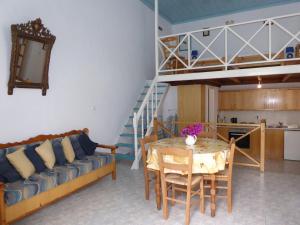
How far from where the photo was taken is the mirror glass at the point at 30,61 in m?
3.34

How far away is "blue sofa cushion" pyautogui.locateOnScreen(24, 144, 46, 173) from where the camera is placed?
310 centimetres

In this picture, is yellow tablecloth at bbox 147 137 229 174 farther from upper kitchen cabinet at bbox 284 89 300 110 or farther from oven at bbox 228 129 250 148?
upper kitchen cabinet at bbox 284 89 300 110

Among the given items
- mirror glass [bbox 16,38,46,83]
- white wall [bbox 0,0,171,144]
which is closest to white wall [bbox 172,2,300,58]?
white wall [bbox 0,0,171,144]

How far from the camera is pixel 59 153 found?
3.55 m

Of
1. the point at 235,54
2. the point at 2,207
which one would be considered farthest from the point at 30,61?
the point at 235,54

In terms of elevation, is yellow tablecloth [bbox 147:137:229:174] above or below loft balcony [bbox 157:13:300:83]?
below

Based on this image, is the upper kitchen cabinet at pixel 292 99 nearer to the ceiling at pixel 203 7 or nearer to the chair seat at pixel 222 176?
the ceiling at pixel 203 7

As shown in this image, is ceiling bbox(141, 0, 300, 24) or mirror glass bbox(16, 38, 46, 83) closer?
mirror glass bbox(16, 38, 46, 83)

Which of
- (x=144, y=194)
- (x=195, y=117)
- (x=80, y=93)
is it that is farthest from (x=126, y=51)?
(x=144, y=194)

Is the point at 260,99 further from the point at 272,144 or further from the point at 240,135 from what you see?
the point at 272,144

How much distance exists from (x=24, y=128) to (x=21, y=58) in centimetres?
100

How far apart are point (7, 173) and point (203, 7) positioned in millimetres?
6453

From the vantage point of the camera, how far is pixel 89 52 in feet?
15.4

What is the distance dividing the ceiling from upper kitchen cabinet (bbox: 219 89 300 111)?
2.49 metres
